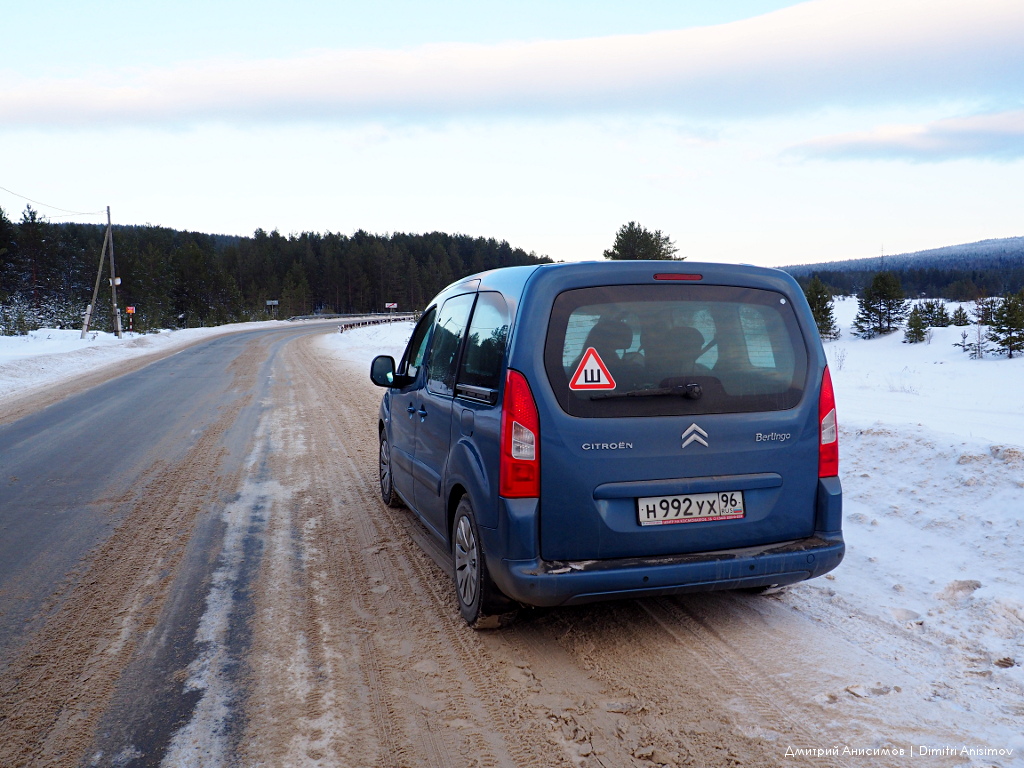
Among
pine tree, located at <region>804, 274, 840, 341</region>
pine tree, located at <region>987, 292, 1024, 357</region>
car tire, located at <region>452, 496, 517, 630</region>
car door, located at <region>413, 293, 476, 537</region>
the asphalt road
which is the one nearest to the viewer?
the asphalt road

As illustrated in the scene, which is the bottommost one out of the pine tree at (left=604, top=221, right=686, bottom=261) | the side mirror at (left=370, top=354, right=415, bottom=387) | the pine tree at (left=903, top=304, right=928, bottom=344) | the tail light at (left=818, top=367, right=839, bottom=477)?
the pine tree at (left=903, top=304, right=928, bottom=344)

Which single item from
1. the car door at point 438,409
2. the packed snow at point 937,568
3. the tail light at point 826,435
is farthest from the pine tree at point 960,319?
the car door at point 438,409

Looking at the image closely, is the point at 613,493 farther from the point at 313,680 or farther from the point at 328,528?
the point at 328,528

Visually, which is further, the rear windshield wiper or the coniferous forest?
the coniferous forest

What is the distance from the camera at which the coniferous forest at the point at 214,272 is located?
64.9m

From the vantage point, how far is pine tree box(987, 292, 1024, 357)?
3559 cm

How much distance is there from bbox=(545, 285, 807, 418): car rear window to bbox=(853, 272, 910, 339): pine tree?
63.7 metres

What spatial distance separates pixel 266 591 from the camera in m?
4.34

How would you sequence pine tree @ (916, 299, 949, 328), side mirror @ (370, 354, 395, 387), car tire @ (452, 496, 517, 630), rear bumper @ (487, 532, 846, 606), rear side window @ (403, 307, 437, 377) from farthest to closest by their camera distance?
pine tree @ (916, 299, 949, 328) < side mirror @ (370, 354, 395, 387) < rear side window @ (403, 307, 437, 377) < car tire @ (452, 496, 517, 630) < rear bumper @ (487, 532, 846, 606)

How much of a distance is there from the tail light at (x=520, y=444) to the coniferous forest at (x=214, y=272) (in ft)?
112

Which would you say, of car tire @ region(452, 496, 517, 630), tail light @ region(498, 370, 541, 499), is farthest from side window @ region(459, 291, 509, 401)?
car tire @ region(452, 496, 517, 630)

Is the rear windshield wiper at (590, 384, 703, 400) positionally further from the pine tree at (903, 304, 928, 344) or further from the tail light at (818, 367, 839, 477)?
the pine tree at (903, 304, 928, 344)

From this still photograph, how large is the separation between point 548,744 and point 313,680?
45.5 inches

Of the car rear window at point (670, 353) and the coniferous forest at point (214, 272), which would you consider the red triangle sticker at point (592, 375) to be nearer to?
the car rear window at point (670, 353)
